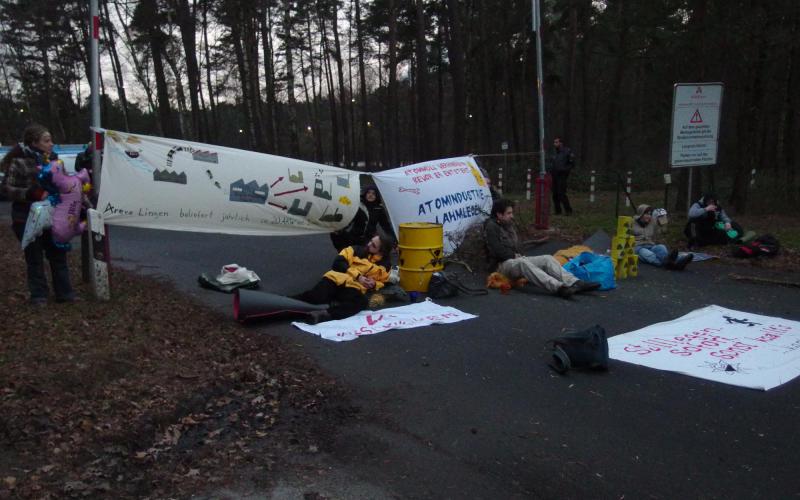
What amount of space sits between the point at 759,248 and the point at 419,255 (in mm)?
6124

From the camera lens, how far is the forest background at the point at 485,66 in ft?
52.3

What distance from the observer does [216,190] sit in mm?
7855

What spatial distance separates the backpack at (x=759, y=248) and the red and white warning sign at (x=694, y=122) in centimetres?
236

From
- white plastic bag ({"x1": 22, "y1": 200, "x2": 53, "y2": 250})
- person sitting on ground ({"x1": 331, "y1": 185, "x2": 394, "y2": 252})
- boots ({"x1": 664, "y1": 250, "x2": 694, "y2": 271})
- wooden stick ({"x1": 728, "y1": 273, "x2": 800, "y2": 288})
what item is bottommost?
wooden stick ({"x1": 728, "y1": 273, "x2": 800, "y2": 288})

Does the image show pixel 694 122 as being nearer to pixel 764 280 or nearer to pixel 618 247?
pixel 764 280

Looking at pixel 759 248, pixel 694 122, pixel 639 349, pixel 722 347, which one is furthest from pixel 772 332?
pixel 694 122

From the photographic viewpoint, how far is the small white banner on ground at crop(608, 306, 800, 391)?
5.23 metres

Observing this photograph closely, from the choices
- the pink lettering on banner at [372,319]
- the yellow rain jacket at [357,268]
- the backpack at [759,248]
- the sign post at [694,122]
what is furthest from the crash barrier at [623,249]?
the pink lettering on banner at [372,319]

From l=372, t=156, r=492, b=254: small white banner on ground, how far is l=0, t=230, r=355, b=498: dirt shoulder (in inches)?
156

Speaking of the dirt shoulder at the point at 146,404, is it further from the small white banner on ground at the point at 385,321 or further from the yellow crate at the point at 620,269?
the yellow crate at the point at 620,269

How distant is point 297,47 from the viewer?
35.7 meters

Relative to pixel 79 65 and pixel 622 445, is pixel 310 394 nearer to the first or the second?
pixel 622 445

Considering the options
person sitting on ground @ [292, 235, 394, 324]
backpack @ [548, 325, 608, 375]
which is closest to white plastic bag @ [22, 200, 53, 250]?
person sitting on ground @ [292, 235, 394, 324]

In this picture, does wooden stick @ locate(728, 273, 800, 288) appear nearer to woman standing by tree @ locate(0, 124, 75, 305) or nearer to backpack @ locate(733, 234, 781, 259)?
backpack @ locate(733, 234, 781, 259)
